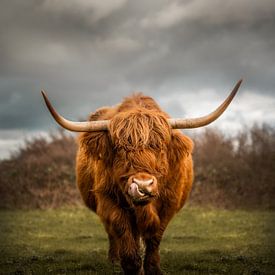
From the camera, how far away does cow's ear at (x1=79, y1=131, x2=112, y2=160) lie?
21.0 ft

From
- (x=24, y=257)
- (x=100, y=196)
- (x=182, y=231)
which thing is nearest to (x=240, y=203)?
(x=182, y=231)

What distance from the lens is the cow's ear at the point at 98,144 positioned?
6.40 metres

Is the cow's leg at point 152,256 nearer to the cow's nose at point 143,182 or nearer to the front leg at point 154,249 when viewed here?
the front leg at point 154,249

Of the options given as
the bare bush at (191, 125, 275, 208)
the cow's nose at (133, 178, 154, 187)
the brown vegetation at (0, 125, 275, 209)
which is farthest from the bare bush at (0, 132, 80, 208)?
the cow's nose at (133, 178, 154, 187)

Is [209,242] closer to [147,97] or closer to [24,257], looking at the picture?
[24,257]

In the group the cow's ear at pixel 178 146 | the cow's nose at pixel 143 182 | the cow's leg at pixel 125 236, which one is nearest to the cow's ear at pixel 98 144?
the cow's leg at pixel 125 236

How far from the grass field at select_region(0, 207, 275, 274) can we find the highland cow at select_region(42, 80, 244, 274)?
1495 mm

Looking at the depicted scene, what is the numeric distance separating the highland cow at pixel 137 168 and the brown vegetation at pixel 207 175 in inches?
568

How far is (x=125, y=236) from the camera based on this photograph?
6.46 m

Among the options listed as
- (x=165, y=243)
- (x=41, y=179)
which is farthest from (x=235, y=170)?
(x=165, y=243)

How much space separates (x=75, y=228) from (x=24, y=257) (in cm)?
627

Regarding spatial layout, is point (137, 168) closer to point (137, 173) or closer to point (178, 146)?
point (137, 173)

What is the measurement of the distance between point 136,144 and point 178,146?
0.86 m

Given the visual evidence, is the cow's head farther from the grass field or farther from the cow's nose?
the grass field
